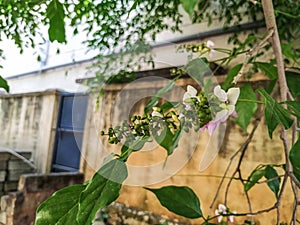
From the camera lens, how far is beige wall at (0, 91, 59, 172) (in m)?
2.42

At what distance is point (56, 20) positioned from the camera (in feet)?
1.39

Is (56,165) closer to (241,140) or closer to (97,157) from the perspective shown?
(241,140)

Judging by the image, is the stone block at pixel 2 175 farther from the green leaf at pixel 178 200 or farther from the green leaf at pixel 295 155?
the green leaf at pixel 295 155

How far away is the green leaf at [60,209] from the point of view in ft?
0.94

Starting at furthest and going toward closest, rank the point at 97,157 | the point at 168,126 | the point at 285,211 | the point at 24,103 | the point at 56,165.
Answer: the point at 24,103, the point at 56,165, the point at 285,211, the point at 97,157, the point at 168,126

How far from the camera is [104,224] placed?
1.58 meters

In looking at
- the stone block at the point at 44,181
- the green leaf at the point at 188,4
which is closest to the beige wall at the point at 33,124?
the stone block at the point at 44,181

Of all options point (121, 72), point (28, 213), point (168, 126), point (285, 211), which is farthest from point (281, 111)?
point (28, 213)

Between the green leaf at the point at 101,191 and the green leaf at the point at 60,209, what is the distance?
0.10ft

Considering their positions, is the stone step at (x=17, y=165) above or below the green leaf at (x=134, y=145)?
below

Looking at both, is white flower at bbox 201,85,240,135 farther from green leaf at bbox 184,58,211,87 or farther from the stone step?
the stone step

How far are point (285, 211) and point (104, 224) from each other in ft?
3.07

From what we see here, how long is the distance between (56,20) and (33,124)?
7.57 feet

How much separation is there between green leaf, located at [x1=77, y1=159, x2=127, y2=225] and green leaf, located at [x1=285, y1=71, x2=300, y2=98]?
0.35 meters
